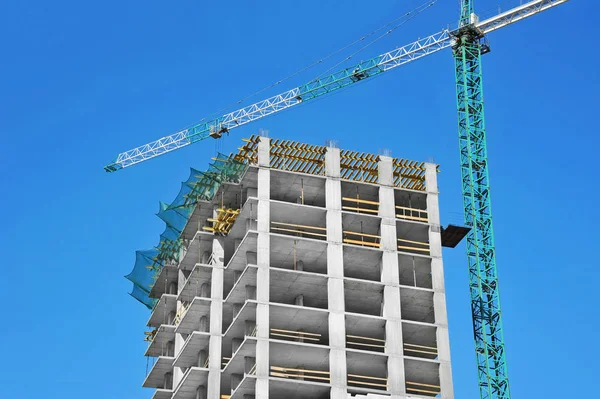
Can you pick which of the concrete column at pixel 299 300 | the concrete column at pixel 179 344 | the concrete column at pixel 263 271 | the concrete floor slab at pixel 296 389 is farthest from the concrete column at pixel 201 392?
the concrete column at pixel 299 300

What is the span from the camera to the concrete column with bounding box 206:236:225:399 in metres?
122

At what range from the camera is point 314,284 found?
122m

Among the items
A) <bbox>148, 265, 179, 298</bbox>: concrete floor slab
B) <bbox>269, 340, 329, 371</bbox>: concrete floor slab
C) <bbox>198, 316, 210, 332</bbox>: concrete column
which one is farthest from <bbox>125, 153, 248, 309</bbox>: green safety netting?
<bbox>269, 340, 329, 371</bbox>: concrete floor slab

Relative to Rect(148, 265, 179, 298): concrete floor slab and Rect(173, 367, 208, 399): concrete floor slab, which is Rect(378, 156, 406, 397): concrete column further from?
Rect(148, 265, 179, 298): concrete floor slab

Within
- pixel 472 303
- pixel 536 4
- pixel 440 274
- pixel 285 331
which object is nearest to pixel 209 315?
pixel 285 331

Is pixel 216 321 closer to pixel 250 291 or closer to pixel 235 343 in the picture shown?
pixel 235 343

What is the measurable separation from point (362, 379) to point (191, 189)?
28749 mm

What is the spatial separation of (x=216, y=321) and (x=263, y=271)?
913 cm

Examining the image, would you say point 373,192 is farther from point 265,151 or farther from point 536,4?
point 536,4

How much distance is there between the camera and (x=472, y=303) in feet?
492

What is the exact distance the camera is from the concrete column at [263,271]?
114250 millimetres

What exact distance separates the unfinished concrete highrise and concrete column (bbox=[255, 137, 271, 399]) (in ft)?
0.34

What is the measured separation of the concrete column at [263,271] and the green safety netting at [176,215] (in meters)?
3.10

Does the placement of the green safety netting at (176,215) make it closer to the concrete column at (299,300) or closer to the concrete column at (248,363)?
the concrete column at (299,300)
